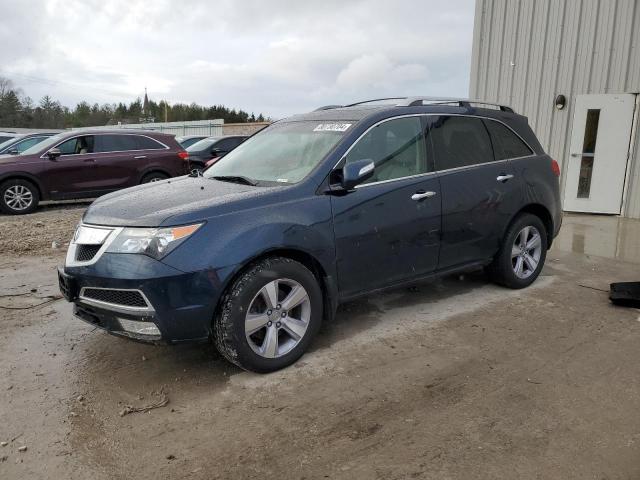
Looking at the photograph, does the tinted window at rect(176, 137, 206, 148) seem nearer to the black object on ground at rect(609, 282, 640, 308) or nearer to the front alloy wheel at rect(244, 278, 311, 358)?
the black object on ground at rect(609, 282, 640, 308)

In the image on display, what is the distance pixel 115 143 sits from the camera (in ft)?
35.8

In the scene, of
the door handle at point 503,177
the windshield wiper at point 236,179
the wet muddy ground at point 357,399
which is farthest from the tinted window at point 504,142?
the windshield wiper at point 236,179

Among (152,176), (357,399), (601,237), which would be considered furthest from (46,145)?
(601,237)

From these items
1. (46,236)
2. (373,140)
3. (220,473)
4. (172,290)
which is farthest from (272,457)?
(46,236)

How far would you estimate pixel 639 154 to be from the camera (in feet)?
30.5

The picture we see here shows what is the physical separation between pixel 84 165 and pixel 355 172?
Result: 8.50 meters

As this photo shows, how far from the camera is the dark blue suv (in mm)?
3166

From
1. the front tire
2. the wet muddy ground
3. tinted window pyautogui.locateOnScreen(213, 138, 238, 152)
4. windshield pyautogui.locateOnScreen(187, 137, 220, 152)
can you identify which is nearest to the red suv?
windshield pyautogui.locateOnScreen(187, 137, 220, 152)

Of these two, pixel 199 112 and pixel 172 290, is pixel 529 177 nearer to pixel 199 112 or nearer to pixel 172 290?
pixel 172 290

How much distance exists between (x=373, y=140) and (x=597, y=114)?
7.51m

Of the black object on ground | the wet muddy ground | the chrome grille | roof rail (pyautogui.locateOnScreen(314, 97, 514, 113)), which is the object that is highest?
roof rail (pyautogui.locateOnScreen(314, 97, 514, 113))

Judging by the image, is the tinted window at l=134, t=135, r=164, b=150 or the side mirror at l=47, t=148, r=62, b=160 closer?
the side mirror at l=47, t=148, r=62, b=160

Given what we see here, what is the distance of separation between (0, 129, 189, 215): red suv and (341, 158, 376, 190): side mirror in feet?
26.7

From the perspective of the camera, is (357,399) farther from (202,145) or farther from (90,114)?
(90,114)
